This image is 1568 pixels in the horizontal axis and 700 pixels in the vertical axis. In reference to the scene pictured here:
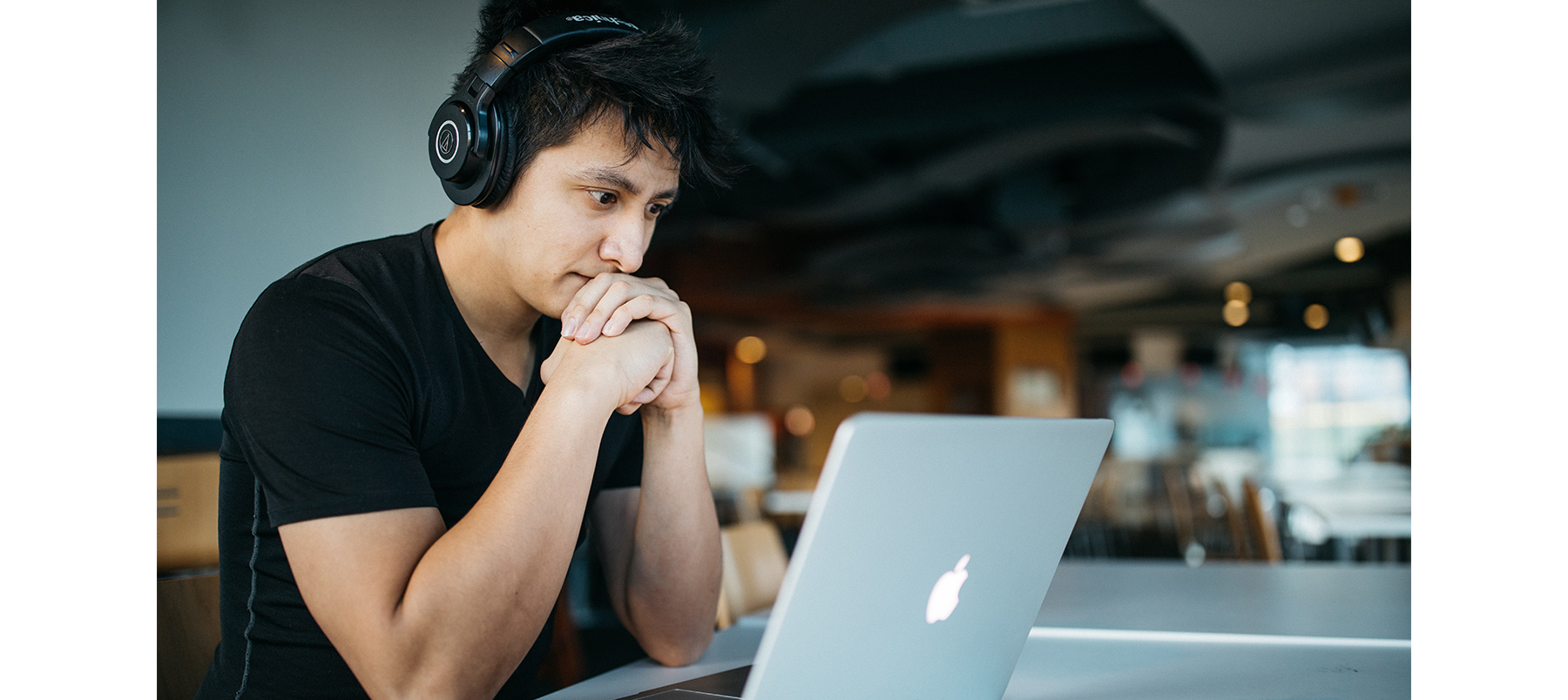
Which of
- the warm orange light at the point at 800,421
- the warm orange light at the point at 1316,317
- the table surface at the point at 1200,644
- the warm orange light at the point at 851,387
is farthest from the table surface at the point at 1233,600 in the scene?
the warm orange light at the point at 800,421

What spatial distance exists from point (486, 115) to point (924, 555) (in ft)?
2.28

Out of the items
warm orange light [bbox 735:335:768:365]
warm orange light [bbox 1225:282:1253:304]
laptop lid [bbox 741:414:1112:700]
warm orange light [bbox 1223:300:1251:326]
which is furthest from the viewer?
warm orange light [bbox 735:335:768:365]

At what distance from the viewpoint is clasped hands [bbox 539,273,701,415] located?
1054mm

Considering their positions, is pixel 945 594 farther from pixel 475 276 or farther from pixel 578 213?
pixel 475 276

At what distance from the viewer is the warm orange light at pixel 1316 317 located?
485 inches

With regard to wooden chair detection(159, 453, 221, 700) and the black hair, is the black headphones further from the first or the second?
wooden chair detection(159, 453, 221, 700)

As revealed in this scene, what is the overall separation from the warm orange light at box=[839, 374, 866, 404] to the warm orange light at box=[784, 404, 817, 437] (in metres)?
0.69

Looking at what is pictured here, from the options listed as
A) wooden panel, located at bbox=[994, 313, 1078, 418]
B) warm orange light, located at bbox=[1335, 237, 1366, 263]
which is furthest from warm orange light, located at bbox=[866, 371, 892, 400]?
warm orange light, located at bbox=[1335, 237, 1366, 263]

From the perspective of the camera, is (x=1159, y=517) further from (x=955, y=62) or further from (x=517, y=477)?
(x=517, y=477)

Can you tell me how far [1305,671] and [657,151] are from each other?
3.44 ft

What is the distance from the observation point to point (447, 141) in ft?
3.70

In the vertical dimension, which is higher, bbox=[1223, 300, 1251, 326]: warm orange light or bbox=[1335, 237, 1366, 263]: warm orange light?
→ bbox=[1335, 237, 1366, 263]: warm orange light

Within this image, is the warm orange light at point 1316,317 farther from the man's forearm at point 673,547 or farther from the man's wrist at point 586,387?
the man's wrist at point 586,387

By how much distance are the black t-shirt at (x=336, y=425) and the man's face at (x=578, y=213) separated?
5.0 inches
